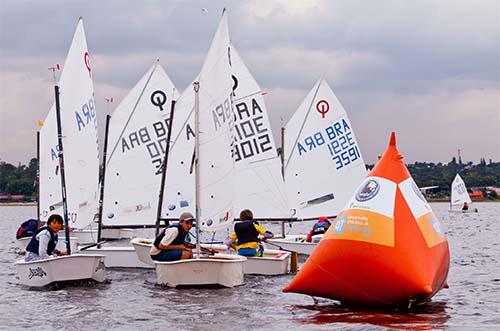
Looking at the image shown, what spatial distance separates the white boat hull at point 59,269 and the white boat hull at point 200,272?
141 centimetres

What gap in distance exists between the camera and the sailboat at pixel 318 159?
3108 centimetres

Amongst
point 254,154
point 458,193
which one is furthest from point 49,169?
point 458,193

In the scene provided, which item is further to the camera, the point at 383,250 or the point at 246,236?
the point at 246,236

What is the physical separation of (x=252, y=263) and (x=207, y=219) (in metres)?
2.02

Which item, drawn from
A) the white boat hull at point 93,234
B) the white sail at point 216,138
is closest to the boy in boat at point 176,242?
the white sail at point 216,138

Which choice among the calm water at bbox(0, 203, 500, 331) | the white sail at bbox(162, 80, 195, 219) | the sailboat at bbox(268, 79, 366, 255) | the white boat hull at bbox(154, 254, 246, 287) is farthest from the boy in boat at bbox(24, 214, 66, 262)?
the sailboat at bbox(268, 79, 366, 255)

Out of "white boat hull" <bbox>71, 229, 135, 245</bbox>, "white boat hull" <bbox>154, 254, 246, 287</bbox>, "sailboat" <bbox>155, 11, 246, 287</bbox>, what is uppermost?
"sailboat" <bbox>155, 11, 246, 287</bbox>

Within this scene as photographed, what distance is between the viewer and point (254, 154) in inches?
1083

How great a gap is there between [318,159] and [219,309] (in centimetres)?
1561

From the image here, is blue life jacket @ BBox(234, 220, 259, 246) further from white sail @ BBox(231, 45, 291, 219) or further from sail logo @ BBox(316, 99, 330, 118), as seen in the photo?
sail logo @ BBox(316, 99, 330, 118)

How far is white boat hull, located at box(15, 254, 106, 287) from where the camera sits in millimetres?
18484

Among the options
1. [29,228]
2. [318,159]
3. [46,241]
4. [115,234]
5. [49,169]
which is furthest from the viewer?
[115,234]

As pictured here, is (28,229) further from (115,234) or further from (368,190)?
(368,190)

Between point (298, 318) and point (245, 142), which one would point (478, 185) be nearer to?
point (245, 142)
